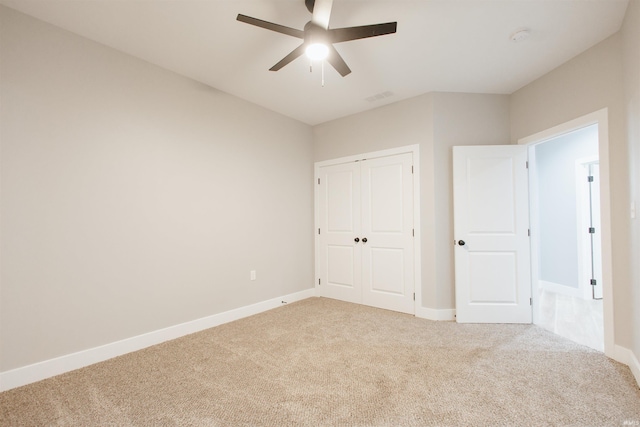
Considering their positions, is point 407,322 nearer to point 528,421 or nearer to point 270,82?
point 528,421

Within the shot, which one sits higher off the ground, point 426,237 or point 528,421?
point 426,237

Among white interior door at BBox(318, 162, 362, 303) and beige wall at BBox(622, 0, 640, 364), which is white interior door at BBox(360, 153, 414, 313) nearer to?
white interior door at BBox(318, 162, 362, 303)

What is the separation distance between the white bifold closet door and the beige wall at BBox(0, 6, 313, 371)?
1101mm

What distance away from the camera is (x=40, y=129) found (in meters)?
2.11

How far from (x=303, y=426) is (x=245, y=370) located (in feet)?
2.57

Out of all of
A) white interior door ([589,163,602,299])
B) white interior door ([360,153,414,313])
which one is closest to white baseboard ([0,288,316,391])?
white interior door ([360,153,414,313])

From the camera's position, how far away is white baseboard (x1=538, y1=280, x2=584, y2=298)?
4124 mm

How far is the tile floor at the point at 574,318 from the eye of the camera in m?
2.74

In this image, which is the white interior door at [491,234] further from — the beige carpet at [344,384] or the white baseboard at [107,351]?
the white baseboard at [107,351]

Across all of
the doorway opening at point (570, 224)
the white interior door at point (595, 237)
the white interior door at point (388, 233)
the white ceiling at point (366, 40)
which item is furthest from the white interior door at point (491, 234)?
the white interior door at point (595, 237)

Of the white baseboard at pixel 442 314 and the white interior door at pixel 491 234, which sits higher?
the white interior door at pixel 491 234

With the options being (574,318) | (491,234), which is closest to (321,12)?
(491,234)

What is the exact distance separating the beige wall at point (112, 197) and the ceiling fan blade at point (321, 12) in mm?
1824

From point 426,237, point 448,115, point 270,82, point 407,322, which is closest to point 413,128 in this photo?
point 448,115
